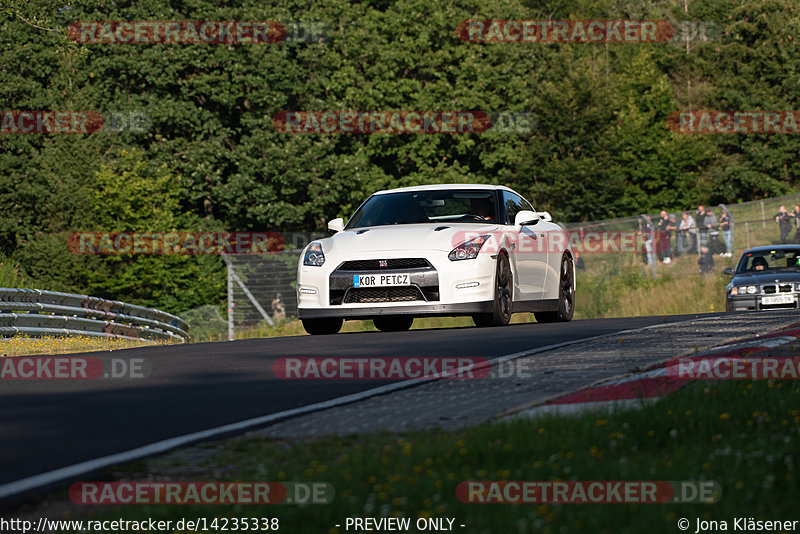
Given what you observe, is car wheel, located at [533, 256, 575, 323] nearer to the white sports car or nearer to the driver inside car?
the white sports car

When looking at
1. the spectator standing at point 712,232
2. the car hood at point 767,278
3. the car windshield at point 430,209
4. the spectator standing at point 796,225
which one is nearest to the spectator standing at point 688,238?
the spectator standing at point 712,232

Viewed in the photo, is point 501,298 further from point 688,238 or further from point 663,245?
point 688,238

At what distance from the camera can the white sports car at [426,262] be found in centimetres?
1405

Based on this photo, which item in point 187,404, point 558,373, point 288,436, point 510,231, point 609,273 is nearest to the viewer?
point 288,436

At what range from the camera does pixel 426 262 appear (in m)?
14.1

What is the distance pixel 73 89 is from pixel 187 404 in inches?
1760

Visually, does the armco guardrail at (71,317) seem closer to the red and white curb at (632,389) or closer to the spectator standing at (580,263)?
the spectator standing at (580,263)

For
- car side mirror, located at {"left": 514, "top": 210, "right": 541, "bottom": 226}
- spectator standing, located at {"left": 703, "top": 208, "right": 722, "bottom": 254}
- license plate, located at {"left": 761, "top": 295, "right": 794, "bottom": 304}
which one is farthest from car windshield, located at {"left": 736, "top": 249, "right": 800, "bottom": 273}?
spectator standing, located at {"left": 703, "top": 208, "right": 722, "bottom": 254}

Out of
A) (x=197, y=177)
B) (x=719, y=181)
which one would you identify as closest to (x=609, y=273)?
(x=197, y=177)

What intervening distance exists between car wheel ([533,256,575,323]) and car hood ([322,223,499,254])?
2452 millimetres

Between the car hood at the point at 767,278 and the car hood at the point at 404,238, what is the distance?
9116 millimetres

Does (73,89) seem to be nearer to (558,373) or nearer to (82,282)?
(82,282)

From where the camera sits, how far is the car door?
606 inches

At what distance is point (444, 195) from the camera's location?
51.8ft
